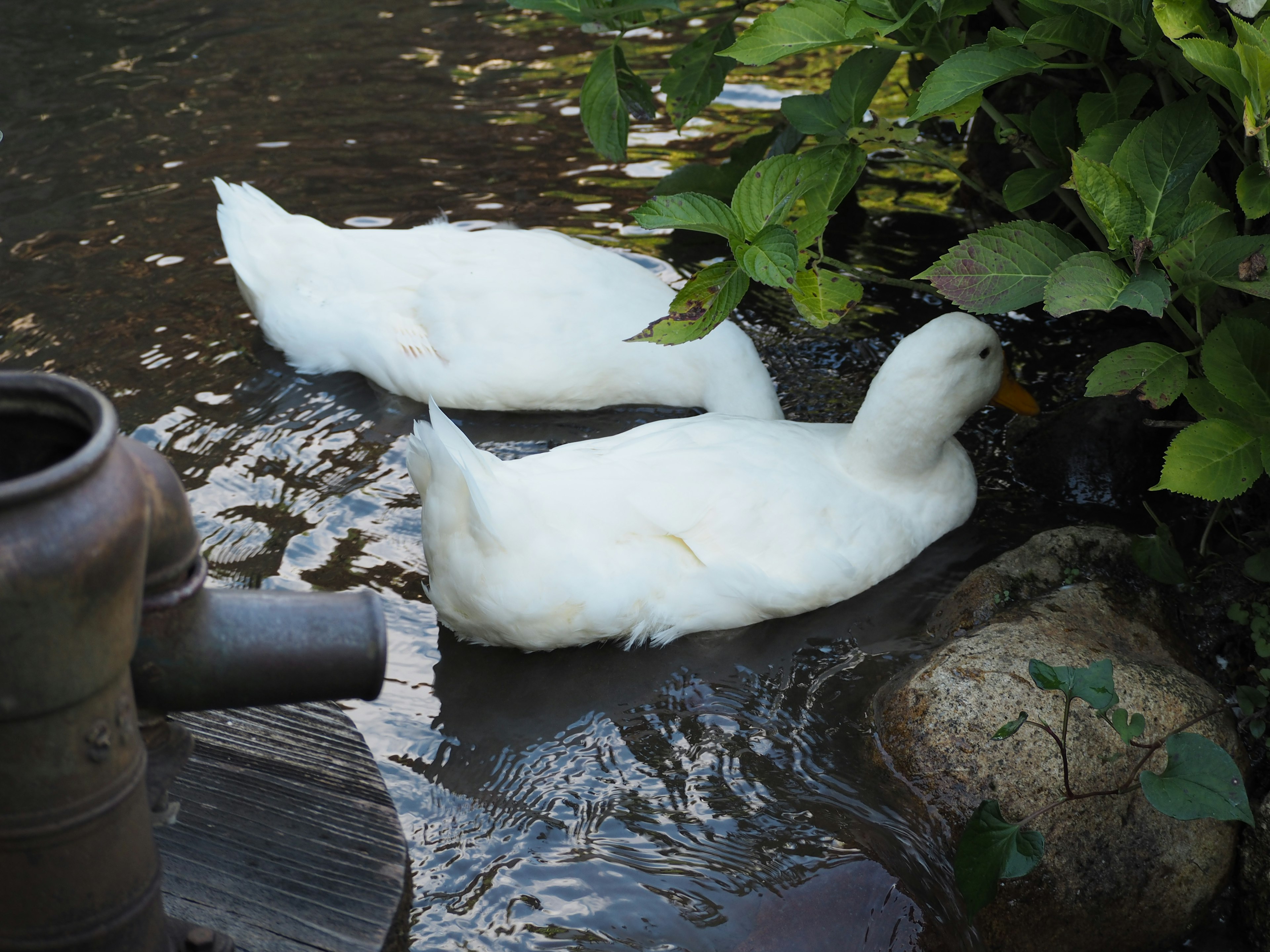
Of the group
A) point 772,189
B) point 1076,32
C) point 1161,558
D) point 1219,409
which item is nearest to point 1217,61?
point 1076,32

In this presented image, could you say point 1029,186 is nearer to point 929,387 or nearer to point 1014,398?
point 929,387

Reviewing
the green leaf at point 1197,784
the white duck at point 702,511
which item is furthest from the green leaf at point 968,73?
the green leaf at point 1197,784


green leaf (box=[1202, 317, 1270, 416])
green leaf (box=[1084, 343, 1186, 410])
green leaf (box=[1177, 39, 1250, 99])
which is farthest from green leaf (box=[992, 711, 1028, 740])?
green leaf (box=[1177, 39, 1250, 99])

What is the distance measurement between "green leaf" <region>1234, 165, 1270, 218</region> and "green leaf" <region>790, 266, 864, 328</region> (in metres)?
0.93

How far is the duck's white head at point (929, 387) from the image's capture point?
11.9 feet

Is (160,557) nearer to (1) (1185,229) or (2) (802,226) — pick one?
(1) (1185,229)

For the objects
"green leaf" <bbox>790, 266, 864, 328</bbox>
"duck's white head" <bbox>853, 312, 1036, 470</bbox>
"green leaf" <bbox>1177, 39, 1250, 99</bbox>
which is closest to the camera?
"green leaf" <bbox>1177, 39, 1250, 99</bbox>

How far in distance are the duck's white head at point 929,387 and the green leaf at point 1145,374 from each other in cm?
A: 103

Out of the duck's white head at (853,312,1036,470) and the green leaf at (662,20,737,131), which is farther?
the green leaf at (662,20,737,131)

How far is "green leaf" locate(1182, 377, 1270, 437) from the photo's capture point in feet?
8.28

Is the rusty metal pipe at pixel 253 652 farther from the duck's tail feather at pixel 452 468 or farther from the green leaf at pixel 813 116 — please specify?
the green leaf at pixel 813 116

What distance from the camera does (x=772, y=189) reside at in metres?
2.92

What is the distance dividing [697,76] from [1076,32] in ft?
5.47

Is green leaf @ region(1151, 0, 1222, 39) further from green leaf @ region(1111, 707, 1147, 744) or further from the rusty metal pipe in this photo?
the rusty metal pipe
